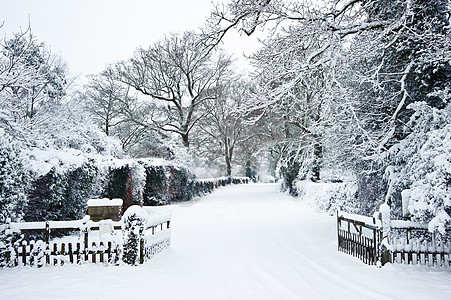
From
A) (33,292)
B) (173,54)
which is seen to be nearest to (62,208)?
(33,292)

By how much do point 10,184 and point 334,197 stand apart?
43.4ft

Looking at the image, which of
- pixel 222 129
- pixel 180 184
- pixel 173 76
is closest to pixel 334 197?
pixel 180 184

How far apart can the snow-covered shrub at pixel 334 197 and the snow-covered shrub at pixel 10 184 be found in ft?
35.2

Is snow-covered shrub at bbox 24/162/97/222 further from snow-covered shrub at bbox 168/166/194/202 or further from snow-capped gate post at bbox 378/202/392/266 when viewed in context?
snow-covered shrub at bbox 168/166/194/202

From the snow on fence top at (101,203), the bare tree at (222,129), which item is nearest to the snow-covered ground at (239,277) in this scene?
the snow on fence top at (101,203)

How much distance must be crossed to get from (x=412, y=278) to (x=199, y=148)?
35814 millimetres

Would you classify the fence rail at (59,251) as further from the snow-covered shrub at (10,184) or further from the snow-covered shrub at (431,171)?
the snow-covered shrub at (431,171)

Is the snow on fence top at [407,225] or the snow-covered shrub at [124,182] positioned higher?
the snow-covered shrub at [124,182]

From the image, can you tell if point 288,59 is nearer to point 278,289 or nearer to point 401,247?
point 401,247

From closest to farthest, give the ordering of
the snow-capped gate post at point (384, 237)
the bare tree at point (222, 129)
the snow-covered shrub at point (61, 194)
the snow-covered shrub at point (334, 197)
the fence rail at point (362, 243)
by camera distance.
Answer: the snow-capped gate post at point (384, 237)
the fence rail at point (362, 243)
the snow-covered shrub at point (61, 194)
the snow-covered shrub at point (334, 197)
the bare tree at point (222, 129)

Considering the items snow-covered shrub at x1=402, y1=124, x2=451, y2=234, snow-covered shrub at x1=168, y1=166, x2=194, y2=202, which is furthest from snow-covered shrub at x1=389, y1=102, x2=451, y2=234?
snow-covered shrub at x1=168, y1=166, x2=194, y2=202

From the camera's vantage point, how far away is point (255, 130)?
3353 centimetres

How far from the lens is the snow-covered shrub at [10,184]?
752 cm

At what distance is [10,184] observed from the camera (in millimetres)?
7688
